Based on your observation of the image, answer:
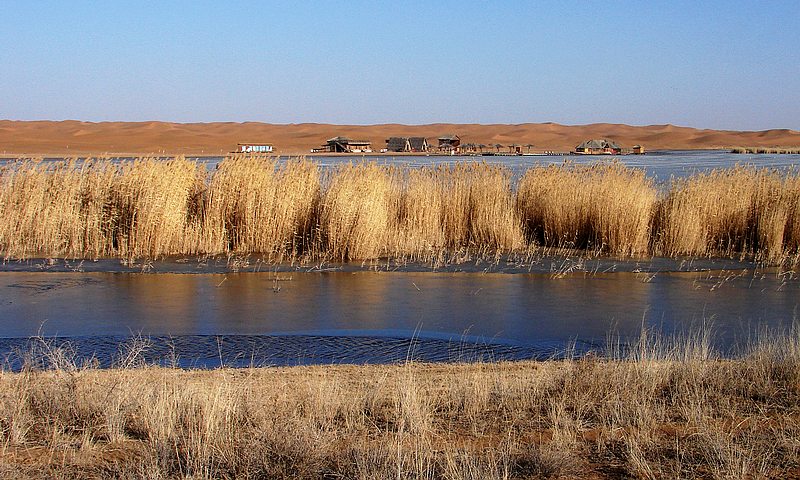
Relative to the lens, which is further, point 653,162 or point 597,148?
point 597,148

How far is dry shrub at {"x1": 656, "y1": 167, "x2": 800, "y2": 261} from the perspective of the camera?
1650cm

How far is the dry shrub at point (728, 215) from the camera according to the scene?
16500 millimetres

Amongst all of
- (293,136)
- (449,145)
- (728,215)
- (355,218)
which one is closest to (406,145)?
(449,145)

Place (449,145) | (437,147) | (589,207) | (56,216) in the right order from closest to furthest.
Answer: (56,216), (589,207), (449,145), (437,147)

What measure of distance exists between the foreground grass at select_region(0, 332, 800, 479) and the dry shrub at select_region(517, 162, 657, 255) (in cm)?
891

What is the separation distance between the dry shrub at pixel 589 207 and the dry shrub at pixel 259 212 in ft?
15.4

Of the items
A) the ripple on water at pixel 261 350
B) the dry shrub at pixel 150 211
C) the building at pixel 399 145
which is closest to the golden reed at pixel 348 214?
the dry shrub at pixel 150 211

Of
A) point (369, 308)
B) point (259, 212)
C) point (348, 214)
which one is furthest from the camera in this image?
point (259, 212)

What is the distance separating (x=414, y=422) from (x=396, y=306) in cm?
574

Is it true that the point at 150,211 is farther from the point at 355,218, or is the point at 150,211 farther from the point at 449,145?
the point at 449,145

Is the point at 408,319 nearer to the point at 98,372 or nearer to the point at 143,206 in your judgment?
the point at 98,372

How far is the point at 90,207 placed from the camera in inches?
646

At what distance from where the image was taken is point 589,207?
680 inches

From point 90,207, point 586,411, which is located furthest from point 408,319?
point 90,207
